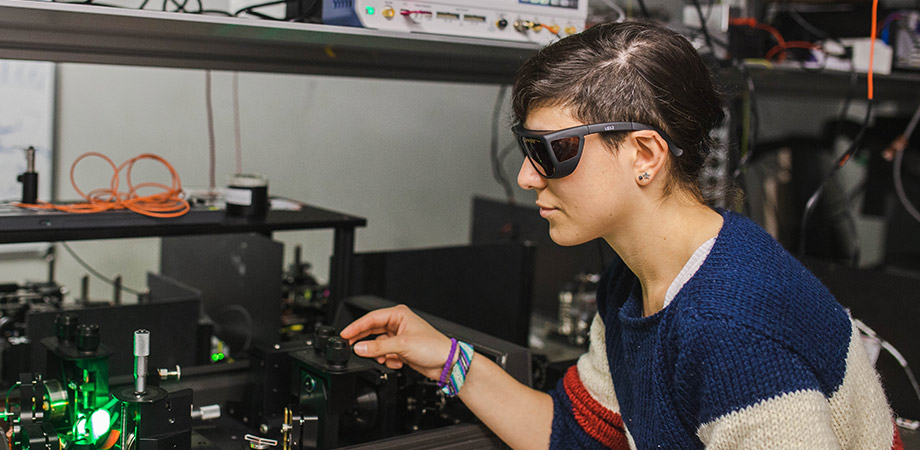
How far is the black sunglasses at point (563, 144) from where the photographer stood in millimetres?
996

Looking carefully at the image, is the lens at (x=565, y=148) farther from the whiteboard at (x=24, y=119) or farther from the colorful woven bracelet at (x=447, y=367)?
the whiteboard at (x=24, y=119)

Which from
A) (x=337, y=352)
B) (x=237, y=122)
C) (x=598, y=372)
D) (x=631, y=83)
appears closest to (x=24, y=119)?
(x=237, y=122)

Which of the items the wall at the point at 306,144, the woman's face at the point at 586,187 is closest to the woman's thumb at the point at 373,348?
Answer: the woman's face at the point at 586,187

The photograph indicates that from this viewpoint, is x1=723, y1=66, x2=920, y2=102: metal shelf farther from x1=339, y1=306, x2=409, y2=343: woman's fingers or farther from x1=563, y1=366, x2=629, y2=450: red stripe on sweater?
x1=339, y1=306, x2=409, y2=343: woman's fingers

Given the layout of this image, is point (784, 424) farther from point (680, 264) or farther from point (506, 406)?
point (506, 406)

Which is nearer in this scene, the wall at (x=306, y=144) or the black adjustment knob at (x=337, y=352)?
the black adjustment knob at (x=337, y=352)

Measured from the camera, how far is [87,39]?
1279mm

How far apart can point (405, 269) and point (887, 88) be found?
72.6 inches

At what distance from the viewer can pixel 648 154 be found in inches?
40.1

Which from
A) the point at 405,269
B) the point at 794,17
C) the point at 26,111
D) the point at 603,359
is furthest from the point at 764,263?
the point at 26,111

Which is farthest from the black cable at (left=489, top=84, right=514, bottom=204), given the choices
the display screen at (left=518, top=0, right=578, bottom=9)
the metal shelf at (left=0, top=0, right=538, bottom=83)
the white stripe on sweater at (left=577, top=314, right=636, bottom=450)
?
the white stripe on sweater at (left=577, top=314, right=636, bottom=450)

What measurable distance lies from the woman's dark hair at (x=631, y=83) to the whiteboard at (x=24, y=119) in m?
1.93

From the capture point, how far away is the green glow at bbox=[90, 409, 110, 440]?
41.2 inches

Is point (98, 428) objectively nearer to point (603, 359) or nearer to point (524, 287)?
point (603, 359)
